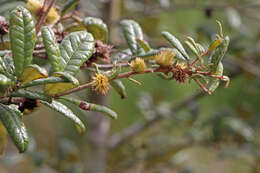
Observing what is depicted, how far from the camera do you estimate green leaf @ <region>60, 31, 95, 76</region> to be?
306 millimetres

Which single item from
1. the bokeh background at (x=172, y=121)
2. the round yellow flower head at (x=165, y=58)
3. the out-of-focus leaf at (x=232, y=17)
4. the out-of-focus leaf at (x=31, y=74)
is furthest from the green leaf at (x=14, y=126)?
the out-of-focus leaf at (x=232, y=17)

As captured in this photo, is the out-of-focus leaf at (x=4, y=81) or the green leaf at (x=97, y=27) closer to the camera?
the out-of-focus leaf at (x=4, y=81)

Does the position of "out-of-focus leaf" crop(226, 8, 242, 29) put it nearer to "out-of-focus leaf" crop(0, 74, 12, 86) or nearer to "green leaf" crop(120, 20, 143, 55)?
"green leaf" crop(120, 20, 143, 55)

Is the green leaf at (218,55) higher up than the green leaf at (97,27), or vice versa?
the green leaf at (218,55)

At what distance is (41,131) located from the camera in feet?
4.85

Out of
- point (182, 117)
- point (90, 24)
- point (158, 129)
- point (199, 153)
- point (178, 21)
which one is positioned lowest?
point (199, 153)

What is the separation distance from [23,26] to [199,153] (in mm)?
1607

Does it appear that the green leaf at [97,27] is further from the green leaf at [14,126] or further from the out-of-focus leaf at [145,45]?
the green leaf at [14,126]

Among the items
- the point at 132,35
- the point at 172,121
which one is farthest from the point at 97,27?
the point at 172,121

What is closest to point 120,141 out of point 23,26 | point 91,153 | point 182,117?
point 91,153

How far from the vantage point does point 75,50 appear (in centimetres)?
32

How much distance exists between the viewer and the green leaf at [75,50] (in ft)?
1.00

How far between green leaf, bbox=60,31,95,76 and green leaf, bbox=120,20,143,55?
0.09 meters

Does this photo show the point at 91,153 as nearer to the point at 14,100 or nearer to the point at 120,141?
the point at 120,141
